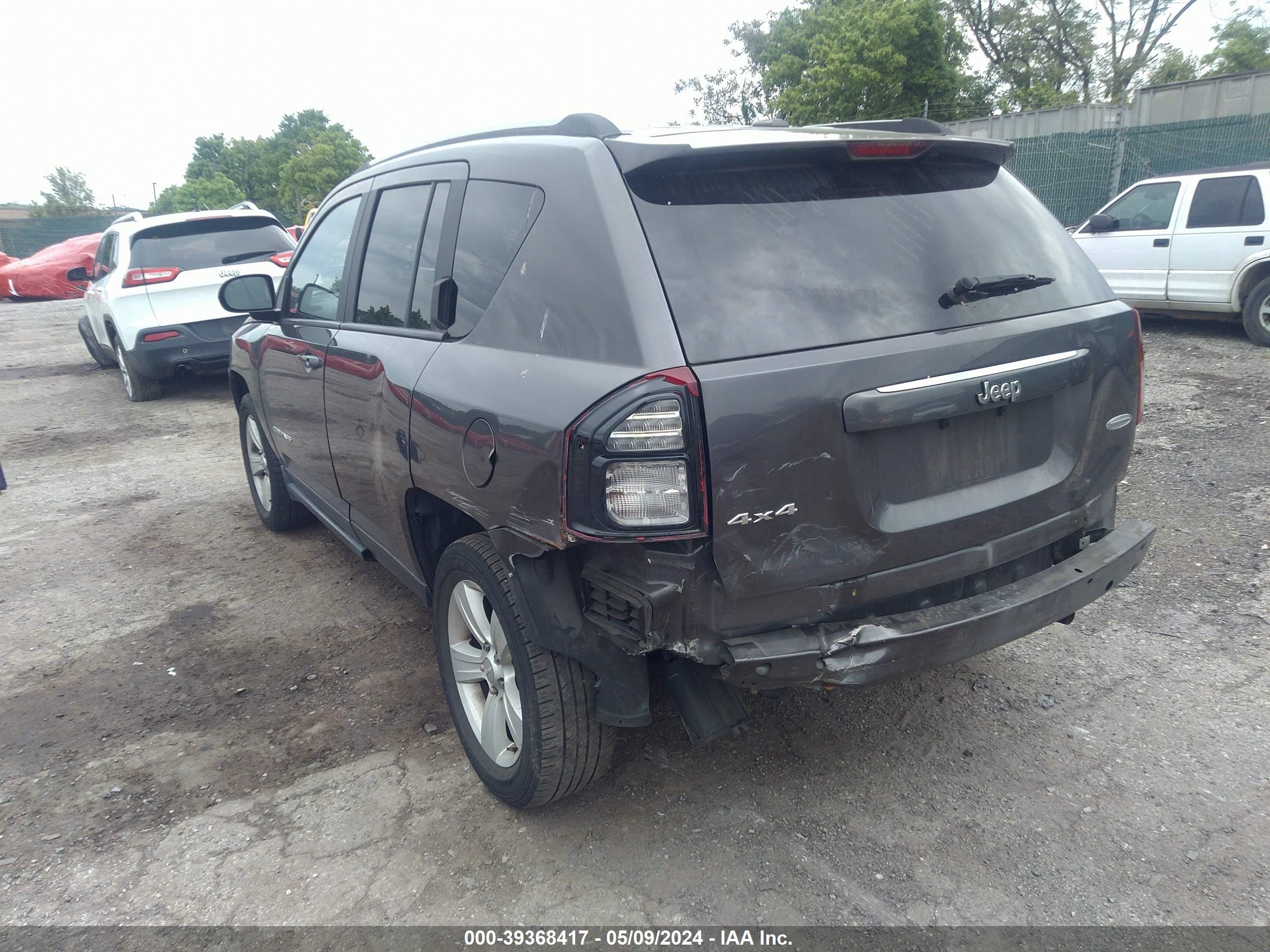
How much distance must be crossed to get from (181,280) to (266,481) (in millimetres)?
4955

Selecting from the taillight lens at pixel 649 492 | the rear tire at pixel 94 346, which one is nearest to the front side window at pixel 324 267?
the taillight lens at pixel 649 492

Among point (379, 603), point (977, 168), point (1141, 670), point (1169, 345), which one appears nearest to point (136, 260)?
point (379, 603)

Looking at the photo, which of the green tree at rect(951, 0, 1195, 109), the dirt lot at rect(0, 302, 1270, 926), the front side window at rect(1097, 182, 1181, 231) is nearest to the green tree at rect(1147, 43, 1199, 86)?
the green tree at rect(951, 0, 1195, 109)

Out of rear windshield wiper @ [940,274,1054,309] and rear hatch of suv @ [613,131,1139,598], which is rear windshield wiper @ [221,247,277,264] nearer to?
rear hatch of suv @ [613,131,1139,598]

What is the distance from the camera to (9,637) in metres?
4.27

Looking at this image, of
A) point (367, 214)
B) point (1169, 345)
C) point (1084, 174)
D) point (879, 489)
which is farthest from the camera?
point (1084, 174)

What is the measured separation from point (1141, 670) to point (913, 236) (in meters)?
2.00

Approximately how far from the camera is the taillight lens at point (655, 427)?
2107 mm

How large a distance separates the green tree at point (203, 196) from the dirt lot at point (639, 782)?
6547cm

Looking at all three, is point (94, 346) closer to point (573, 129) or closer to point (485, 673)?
point (485, 673)

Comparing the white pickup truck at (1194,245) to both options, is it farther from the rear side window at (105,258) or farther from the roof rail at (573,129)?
the rear side window at (105,258)

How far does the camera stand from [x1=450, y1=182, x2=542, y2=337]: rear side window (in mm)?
2637

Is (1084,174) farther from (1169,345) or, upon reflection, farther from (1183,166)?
(1169,345)

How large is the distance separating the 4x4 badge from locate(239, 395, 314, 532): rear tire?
356 centimetres
